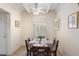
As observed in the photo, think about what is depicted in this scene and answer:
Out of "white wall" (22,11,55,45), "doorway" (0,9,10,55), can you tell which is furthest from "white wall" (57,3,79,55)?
"white wall" (22,11,55,45)

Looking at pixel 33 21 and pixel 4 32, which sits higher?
pixel 33 21

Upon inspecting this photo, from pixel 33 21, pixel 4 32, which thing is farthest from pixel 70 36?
pixel 33 21

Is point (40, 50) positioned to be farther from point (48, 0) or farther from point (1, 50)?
point (48, 0)

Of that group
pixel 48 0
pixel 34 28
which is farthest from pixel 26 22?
pixel 48 0

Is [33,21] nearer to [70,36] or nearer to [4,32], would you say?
[4,32]

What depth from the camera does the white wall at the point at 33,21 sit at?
8125 millimetres

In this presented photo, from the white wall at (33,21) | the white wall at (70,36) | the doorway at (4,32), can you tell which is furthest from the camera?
the white wall at (33,21)

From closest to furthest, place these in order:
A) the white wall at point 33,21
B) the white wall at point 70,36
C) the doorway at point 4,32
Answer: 1. the white wall at point 70,36
2. the doorway at point 4,32
3. the white wall at point 33,21

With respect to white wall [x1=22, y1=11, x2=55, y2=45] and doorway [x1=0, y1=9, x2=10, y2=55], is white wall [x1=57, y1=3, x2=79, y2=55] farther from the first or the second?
white wall [x1=22, y1=11, x2=55, y2=45]

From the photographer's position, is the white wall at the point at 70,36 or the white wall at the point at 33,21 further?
the white wall at the point at 33,21

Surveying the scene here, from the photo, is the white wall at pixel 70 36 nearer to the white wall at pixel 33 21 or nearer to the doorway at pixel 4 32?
the doorway at pixel 4 32

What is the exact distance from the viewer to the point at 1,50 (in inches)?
220

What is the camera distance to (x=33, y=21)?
8273 mm

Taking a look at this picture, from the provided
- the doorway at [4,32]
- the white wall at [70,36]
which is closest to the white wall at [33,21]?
the doorway at [4,32]
